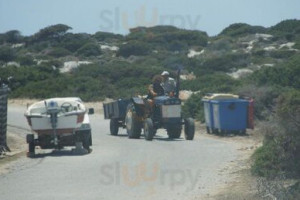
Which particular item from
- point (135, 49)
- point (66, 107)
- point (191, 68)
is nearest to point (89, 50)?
point (135, 49)

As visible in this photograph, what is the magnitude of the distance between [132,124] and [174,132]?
1.37 meters

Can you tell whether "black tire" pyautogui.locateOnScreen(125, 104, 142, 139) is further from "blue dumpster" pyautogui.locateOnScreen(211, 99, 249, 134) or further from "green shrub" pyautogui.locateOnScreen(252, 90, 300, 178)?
"green shrub" pyautogui.locateOnScreen(252, 90, 300, 178)

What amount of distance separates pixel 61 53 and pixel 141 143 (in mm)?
60148

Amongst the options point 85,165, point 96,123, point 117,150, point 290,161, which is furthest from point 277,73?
point 290,161

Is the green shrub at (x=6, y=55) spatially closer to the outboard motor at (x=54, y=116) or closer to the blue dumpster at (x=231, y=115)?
the blue dumpster at (x=231, y=115)

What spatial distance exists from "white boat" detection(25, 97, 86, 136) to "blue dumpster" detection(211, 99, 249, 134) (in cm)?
635

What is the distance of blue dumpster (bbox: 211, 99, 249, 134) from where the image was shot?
25156 mm

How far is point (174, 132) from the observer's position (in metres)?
23.8

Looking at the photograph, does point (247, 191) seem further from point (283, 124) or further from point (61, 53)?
point (61, 53)

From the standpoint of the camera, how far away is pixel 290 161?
13.2 metres

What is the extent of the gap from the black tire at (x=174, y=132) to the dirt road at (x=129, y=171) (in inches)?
27.0

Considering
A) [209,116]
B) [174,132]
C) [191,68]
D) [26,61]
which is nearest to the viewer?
[174,132]

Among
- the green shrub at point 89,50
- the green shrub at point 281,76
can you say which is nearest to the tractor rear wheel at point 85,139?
the green shrub at point 281,76

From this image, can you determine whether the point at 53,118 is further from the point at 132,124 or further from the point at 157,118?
the point at 132,124
